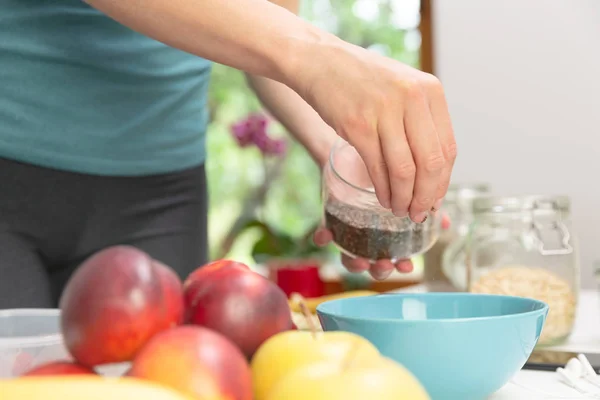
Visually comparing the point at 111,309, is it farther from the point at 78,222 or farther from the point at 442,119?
the point at 78,222

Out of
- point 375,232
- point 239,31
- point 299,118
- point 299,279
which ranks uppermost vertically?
point 239,31

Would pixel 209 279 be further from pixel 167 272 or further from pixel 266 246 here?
pixel 266 246

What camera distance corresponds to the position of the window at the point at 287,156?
10.2 feet

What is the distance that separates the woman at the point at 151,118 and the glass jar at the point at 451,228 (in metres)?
0.49

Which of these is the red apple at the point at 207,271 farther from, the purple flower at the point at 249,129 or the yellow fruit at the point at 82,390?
the purple flower at the point at 249,129

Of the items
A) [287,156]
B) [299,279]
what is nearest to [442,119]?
[299,279]

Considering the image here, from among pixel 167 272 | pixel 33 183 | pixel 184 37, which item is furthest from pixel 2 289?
pixel 167 272

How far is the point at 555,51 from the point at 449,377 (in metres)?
1.54

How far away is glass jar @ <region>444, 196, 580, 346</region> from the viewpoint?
1.08 meters

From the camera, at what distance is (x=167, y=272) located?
0.43m

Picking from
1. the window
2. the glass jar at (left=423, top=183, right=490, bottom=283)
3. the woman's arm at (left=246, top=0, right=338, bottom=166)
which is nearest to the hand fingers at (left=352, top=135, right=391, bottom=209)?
the woman's arm at (left=246, top=0, right=338, bottom=166)

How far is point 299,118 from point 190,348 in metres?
0.80

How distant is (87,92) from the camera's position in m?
0.98

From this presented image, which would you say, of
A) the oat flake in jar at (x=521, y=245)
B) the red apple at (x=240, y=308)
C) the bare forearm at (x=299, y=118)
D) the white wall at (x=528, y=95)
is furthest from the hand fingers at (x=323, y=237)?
the white wall at (x=528, y=95)
